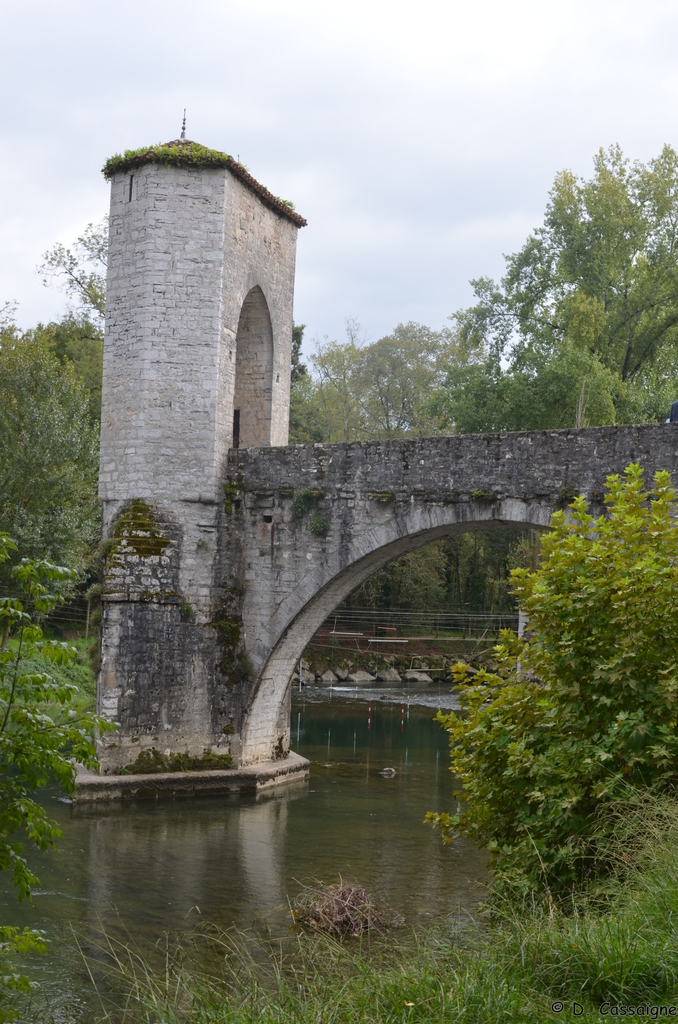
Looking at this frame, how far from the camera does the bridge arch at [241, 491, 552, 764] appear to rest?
10.7 m

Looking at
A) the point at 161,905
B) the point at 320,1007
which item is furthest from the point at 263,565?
the point at 320,1007

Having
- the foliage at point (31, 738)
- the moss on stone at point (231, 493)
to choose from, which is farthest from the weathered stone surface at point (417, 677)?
the foliage at point (31, 738)

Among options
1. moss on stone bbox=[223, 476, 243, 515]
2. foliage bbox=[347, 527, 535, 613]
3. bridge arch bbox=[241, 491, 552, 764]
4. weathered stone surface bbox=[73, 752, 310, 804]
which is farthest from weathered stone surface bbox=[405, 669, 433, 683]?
moss on stone bbox=[223, 476, 243, 515]

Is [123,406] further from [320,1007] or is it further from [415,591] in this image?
[415,591]

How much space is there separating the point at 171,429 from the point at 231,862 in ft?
17.3

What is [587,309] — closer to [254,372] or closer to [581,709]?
[254,372]

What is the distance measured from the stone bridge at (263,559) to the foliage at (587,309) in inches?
422

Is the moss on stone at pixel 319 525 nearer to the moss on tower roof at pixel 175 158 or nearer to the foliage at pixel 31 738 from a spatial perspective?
the moss on tower roof at pixel 175 158

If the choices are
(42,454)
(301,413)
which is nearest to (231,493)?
(42,454)

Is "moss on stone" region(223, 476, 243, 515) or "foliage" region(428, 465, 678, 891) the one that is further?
"moss on stone" region(223, 476, 243, 515)

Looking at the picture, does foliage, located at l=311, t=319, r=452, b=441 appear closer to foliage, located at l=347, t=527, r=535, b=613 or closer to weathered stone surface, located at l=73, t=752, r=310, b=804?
foliage, located at l=347, t=527, r=535, b=613

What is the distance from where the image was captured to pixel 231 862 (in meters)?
9.39

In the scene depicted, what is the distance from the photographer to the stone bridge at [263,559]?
36.0 ft

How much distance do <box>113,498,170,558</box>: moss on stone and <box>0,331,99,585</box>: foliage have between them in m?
7.98
